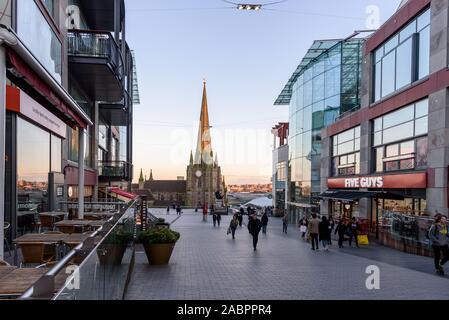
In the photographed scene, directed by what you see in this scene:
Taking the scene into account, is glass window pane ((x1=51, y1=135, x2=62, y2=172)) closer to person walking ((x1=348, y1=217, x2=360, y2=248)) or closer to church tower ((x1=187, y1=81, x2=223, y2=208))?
person walking ((x1=348, y1=217, x2=360, y2=248))

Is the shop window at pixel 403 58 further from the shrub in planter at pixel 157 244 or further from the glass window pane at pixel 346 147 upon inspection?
the shrub in planter at pixel 157 244

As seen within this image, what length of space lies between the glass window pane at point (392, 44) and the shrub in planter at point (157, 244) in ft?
71.2

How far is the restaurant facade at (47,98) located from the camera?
6.85 m

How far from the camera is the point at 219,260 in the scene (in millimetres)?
14062

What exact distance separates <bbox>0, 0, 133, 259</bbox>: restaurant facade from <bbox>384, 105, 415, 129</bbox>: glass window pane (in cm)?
1604

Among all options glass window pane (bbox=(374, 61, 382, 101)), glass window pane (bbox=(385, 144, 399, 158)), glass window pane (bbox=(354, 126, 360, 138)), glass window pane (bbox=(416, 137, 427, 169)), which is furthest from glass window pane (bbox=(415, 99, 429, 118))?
glass window pane (bbox=(354, 126, 360, 138))

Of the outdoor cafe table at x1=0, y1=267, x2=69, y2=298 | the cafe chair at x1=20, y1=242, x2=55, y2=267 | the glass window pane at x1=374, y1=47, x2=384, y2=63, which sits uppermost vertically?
the glass window pane at x1=374, y1=47, x2=384, y2=63

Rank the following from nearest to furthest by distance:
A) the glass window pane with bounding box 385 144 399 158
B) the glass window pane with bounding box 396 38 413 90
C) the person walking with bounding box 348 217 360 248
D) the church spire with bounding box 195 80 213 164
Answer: the person walking with bounding box 348 217 360 248 < the glass window pane with bounding box 396 38 413 90 < the glass window pane with bounding box 385 144 399 158 < the church spire with bounding box 195 80 213 164

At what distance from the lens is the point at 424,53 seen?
24.2 metres

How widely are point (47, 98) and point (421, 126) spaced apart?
2126cm

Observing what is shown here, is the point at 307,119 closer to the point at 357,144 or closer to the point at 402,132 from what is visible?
the point at 357,144

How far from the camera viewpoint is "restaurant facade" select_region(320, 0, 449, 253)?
2158 centimetres

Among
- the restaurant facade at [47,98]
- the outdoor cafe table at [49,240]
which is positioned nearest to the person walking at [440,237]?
the outdoor cafe table at [49,240]
